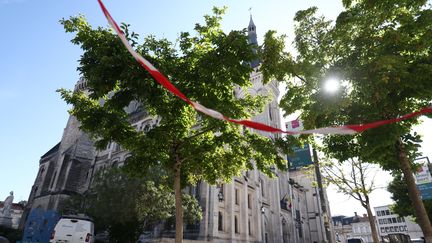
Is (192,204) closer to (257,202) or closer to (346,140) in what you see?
(257,202)

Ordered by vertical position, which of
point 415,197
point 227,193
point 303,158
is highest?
point 227,193

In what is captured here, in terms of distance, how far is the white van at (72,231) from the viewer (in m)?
12.2

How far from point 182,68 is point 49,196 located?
42.0 m

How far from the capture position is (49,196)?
40.9 meters

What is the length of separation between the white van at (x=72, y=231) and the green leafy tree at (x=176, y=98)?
460 centimetres

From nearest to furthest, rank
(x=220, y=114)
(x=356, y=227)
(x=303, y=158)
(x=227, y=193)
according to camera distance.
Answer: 1. (x=220, y=114)
2. (x=303, y=158)
3. (x=227, y=193)
4. (x=356, y=227)

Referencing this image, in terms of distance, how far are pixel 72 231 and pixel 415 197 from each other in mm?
14077

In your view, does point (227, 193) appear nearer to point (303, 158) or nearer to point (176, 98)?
point (303, 158)

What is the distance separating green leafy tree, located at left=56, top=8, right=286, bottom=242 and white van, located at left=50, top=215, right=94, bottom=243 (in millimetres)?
4601

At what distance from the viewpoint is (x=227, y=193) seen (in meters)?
28.7

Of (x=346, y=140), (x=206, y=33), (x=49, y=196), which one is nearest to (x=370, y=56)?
(x=346, y=140)

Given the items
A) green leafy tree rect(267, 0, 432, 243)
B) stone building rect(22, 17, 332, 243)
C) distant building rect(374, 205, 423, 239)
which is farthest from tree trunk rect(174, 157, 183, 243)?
distant building rect(374, 205, 423, 239)

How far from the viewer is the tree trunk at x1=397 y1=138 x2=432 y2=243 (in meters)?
8.22

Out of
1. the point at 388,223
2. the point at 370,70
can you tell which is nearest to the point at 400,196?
the point at 370,70
